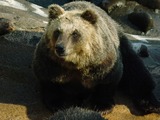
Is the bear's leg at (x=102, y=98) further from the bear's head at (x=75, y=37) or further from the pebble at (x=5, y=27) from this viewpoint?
the pebble at (x=5, y=27)

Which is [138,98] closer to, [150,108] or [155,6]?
[150,108]

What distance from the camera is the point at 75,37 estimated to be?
7.30 m

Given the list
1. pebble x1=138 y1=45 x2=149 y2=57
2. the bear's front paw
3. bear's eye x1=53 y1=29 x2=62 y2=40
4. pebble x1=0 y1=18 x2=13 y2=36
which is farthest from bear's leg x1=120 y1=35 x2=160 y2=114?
pebble x1=0 y1=18 x2=13 y2=36

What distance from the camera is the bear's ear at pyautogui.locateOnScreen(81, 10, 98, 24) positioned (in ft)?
24.7

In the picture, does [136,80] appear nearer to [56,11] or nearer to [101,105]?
[101,105]

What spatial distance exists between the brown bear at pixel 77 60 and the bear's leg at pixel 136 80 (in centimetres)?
56

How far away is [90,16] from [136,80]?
6.70ft

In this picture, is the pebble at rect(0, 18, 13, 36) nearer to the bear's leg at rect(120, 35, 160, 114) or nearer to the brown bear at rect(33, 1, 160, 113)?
the brown bear at rect(33, 1, 160, 113)

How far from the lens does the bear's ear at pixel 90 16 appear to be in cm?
752

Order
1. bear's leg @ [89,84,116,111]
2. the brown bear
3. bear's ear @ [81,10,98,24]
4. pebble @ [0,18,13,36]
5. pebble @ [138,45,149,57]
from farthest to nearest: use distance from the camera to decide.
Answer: pebble @ [138,45,149,57]
pebble @ [0,18,13,36]
bear's leg @ [89,84,116,111]
bear's ear @ [81,10,98,24]
the brown bear

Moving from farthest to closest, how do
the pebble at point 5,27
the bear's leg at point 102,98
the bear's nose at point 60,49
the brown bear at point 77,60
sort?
the pebble at point 5,27 → the bear's leg at point 102,98 → the brown bear at point 77,60 → the bear's nose at point 60,49

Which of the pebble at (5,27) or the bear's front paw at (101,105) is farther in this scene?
the pebble at (5,27)

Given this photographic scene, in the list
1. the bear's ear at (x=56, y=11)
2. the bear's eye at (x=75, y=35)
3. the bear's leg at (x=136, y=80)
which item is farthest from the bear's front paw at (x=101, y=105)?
the bear's ear at (x=56, y=11)

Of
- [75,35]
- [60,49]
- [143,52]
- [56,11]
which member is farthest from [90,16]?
[143,52]
